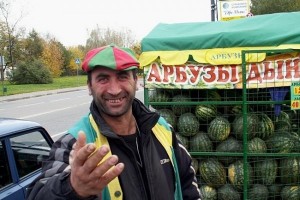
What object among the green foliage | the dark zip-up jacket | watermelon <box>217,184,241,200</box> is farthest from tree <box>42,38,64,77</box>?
the dark zip-up jacket

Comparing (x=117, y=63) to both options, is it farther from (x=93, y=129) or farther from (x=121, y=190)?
(x=121, y=190)

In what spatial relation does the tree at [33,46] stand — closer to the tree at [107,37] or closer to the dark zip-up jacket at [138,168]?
the tree at [107,37]

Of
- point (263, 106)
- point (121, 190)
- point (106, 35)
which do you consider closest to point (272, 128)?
point (263, 106)

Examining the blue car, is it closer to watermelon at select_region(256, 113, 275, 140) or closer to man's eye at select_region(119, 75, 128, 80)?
man's eye at select_region(119, 75, 128, 80)

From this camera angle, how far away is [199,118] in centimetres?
506

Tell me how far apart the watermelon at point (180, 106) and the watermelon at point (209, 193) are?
1.02m

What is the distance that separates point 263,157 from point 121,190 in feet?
10.7

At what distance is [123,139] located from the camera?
6.94 ft

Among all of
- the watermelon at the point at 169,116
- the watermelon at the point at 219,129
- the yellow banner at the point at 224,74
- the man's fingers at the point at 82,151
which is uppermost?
the yellow banner at the point at 224,74

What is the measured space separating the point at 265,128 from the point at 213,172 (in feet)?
2.81

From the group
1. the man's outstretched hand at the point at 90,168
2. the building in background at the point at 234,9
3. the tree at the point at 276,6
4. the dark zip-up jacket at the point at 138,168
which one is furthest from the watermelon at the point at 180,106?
the tree at the point at 276,6

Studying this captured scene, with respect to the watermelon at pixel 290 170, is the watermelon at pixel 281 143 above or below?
above

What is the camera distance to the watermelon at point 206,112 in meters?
5.01

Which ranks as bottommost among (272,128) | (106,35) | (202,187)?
(202,187)
